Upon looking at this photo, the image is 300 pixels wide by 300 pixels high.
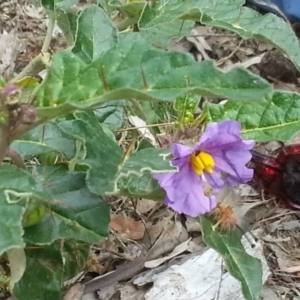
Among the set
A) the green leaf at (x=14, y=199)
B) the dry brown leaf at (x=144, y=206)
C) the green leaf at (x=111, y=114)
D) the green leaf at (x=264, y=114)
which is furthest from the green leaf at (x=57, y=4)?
the dry brown leaf at (x=144, y=206)

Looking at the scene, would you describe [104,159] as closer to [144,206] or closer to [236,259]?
[236,259]

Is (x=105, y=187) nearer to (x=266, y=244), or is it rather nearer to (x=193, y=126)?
(x=193, y=126)

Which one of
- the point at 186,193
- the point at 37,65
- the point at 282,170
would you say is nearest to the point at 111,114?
the point at 37,65

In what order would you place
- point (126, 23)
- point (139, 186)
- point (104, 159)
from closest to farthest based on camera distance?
point (104, 159) → point (139, 186) → point (126, 23)

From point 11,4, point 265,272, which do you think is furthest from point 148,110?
point 11,4

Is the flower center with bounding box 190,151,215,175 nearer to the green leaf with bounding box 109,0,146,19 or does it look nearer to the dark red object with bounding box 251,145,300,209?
the green leaf with bounding box 109,0,146,19

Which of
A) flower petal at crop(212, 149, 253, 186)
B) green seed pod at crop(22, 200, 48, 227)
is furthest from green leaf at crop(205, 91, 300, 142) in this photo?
green seed pod at crop(22, 200, 48, 227)
